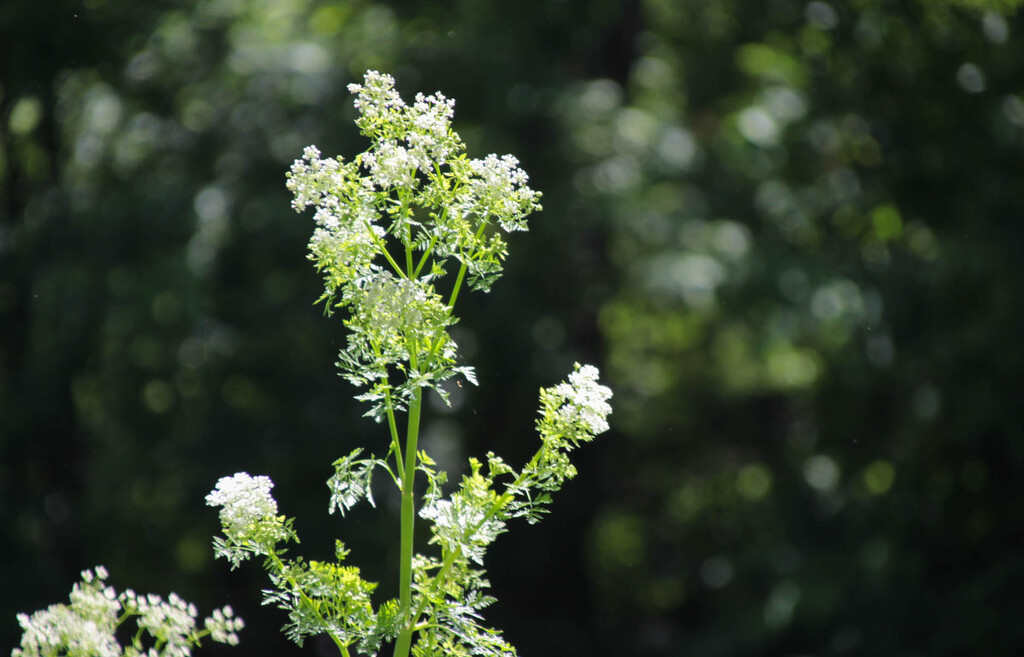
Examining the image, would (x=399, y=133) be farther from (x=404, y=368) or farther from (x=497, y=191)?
(x=404, y=368)

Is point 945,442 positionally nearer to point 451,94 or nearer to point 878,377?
point 878,377

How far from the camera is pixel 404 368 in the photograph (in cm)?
91

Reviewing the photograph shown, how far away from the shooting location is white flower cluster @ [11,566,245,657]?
0.83 meters

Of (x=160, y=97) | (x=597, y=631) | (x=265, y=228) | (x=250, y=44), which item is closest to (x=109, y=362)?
(x=265, y=228)

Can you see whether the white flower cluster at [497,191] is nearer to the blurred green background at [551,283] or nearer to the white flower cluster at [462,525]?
the white flower cluster at [462,525]

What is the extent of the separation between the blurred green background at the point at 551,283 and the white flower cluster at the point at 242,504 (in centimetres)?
374

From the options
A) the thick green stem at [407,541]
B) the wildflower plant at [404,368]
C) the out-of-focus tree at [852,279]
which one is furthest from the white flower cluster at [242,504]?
the out-of-focus tree at [852,279]

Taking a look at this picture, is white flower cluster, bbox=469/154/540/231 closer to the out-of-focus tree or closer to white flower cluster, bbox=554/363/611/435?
white flower cluster, bbox=554/363/611/435

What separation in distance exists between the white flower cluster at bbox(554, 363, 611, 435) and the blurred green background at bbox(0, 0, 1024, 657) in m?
3.64

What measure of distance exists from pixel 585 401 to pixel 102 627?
47 centimetres

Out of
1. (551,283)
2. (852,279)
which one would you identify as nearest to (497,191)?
(551,283)

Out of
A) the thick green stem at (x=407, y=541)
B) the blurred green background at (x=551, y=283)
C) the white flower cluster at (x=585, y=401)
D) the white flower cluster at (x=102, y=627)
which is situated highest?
the blurred green background at (x=551, y=283)

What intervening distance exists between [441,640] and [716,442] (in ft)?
16.7

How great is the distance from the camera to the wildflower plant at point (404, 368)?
34.7 inches
